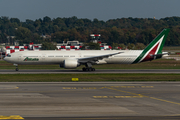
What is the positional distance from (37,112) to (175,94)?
526 inches

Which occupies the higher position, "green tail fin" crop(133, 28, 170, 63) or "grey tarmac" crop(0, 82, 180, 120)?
"green tail fin" crop(133, 28, 170, 63)

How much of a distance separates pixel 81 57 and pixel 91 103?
30136 millimetres

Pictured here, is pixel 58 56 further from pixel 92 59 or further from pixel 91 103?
pixel 91 103

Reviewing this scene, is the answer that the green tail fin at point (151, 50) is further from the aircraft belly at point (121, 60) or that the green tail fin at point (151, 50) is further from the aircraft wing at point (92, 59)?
the aircraft wing at point (92, 59)

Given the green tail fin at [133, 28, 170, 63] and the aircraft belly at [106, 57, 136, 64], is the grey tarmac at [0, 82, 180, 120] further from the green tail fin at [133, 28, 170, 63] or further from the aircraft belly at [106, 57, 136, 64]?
the green tail fin at [133, 28, 170, 63]

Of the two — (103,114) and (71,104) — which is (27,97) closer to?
(71,104)

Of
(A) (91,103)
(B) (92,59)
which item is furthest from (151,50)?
(A) (91,103)

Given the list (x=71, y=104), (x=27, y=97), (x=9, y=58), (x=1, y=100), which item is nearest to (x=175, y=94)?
(x=71, y=104)

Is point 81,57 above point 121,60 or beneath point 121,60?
above

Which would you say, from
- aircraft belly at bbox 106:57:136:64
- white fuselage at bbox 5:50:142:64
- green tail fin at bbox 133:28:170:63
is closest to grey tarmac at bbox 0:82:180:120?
white fuselage at bbox 5:50:142:64

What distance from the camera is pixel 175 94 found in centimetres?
2588

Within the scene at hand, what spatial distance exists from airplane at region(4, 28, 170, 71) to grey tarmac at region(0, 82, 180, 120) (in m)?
22.0

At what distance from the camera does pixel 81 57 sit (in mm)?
51688

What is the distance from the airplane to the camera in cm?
5078
